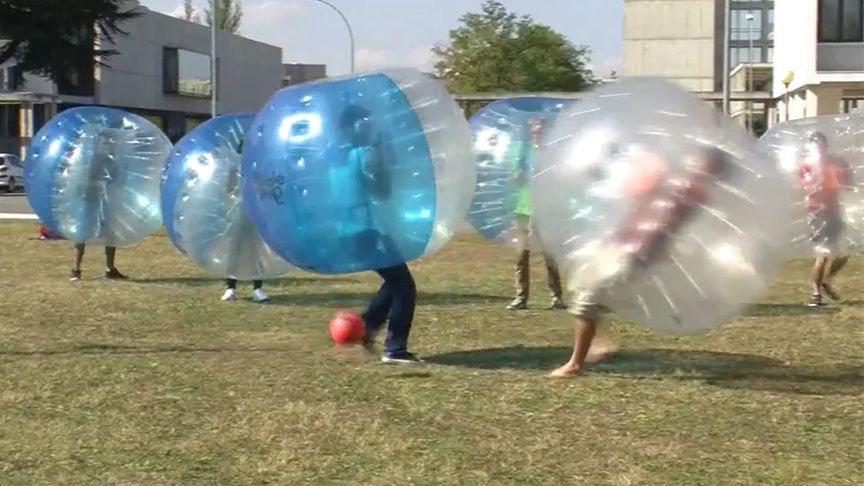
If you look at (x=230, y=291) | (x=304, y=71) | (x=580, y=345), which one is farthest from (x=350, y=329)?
(x=304, y=71)

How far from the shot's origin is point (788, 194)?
6562mm

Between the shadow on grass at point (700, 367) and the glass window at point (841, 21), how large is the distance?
27019mm

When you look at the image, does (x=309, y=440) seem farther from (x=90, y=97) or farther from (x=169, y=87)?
(x=169, y=87)

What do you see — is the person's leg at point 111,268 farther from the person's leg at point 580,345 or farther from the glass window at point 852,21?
the glass window at point 852,21

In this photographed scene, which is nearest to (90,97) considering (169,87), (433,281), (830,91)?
(169,87)

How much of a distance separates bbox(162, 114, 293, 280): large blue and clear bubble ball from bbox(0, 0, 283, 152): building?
34284 millimetres

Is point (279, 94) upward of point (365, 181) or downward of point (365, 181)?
upward

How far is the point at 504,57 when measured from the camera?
2344 inches

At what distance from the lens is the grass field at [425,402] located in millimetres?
5426

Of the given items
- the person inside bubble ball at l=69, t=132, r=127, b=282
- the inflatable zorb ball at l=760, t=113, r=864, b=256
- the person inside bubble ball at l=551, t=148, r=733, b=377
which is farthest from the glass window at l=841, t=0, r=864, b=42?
the person inside bubble ball at l=551, t=148, r=733, b=377

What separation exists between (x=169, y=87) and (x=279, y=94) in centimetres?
5135

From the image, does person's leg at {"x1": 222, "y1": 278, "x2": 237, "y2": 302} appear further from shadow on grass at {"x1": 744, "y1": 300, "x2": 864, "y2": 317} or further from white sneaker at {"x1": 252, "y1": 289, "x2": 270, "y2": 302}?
shadow on grass at {"x1": 744, "y1": 300, "x2": 864, "y2": 317}

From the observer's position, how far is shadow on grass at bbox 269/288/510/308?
11242mm

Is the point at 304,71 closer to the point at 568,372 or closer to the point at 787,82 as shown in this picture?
the point at 787,82
